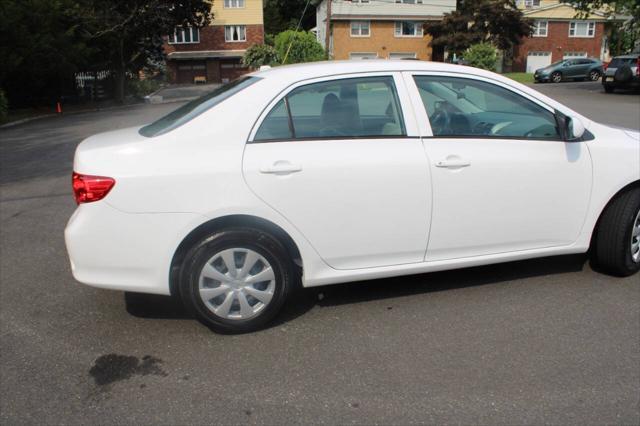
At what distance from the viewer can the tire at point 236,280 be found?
3.75 metres

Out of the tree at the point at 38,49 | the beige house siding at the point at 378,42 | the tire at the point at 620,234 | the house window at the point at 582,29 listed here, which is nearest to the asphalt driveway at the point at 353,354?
the tire at the point at 620,234

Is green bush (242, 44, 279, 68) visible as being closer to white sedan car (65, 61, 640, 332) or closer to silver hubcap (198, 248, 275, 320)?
white sedan car (65, 61, 640, 332)

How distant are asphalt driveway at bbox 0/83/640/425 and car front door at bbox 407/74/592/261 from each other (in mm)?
470

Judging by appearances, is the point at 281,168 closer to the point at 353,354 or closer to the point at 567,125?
the point at 353,354

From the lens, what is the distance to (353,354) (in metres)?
3.67

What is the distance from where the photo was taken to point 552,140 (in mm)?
4375

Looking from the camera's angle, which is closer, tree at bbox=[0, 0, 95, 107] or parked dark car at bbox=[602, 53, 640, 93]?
tree at bbox=[0, 0, 95, 107]

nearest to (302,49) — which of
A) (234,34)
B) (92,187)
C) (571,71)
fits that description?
(571,71)

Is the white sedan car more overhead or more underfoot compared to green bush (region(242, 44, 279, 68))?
more underfoot

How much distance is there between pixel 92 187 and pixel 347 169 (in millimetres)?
1578

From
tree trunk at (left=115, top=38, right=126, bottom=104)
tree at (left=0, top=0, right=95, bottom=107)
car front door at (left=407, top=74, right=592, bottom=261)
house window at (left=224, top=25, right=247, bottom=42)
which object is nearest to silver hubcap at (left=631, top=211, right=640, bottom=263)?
car front door at (left=407, top=74, right=592, bottom=261)

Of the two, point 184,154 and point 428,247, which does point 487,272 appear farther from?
point 184,154

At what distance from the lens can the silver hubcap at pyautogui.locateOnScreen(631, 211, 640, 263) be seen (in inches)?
181

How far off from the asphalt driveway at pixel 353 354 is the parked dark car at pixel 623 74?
2522cm
